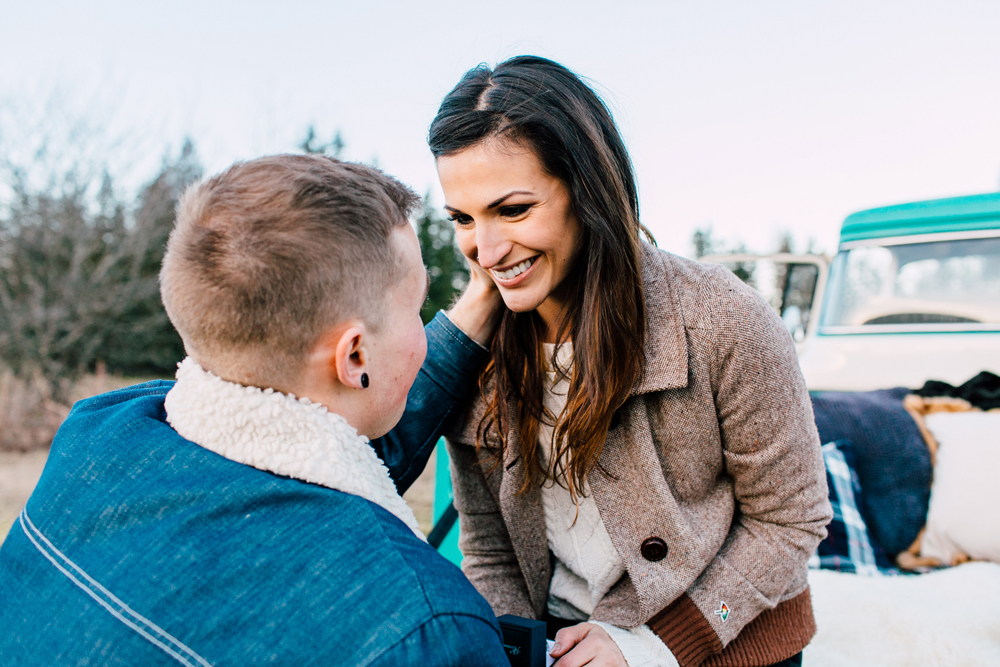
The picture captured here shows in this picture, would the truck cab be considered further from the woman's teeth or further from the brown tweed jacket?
the woman's teeth

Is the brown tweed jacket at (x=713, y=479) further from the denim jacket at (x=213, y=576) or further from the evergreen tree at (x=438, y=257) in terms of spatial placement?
the evergreen tree at (x=438, y=257)

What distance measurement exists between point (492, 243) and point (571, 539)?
2.68 feet

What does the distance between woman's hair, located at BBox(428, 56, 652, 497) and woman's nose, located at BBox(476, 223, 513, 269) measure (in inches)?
7.3

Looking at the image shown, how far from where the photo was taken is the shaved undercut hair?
98 centimetres

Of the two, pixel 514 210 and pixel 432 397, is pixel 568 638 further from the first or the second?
pixel 514 210

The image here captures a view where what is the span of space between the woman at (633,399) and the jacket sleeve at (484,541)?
0.66 ft

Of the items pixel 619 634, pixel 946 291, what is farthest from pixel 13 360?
pixel 946 291

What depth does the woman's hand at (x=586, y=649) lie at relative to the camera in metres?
1.43

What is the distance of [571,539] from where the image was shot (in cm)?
175

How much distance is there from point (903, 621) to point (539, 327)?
5.63 ft

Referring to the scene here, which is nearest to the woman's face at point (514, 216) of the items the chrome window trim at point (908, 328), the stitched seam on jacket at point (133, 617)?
the stitched seam on jacket at point (133, 617)

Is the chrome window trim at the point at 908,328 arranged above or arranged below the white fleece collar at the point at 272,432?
below

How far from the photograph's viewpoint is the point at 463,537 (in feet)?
6.47

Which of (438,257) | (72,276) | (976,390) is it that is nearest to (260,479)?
(976,390)
